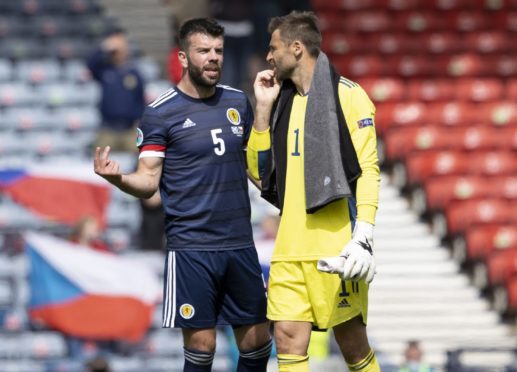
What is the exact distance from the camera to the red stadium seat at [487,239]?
43.1ft

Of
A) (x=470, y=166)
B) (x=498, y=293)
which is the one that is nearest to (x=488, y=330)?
(x=498, y=293)

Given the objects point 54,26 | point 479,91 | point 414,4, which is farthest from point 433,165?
point 54,26

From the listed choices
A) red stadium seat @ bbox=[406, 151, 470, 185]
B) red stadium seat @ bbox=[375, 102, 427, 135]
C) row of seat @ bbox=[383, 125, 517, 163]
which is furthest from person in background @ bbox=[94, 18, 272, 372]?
red stadium seat @ bbox=[375, 102, 427, 135]

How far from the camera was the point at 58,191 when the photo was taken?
1244 cm

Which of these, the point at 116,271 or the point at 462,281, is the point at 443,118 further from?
the point at 116,271

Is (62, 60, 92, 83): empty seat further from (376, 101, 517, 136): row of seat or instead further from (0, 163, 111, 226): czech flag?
(376, 101, 517, 136): row of seat

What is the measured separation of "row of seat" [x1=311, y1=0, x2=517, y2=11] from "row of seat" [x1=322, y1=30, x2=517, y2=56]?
0.53m

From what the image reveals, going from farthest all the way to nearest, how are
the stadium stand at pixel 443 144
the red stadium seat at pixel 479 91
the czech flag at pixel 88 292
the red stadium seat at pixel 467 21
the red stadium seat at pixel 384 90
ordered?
1. the red stadium seat at pixel 467 21
2. the red stadium seat at pixel 479 91
3. the red stadium seat at pixel 384 90
4. the stadium stand at pixel 443 144
5. the czech flag at pixel 88 292

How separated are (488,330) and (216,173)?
6.36 meters

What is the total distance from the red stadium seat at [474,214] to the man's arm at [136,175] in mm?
7028

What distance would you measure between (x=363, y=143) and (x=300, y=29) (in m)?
0.61

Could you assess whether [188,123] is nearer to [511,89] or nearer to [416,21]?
[511,89]

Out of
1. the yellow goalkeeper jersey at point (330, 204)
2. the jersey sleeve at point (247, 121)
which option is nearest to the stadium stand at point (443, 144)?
the jersey sleeve at point (247, 121)

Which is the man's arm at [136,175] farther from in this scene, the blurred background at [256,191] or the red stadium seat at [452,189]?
the red stadium seat at [452,189]
